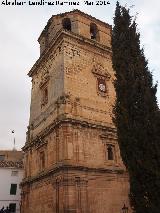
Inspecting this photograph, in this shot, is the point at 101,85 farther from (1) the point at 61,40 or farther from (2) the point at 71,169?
(2) the point at 71,169

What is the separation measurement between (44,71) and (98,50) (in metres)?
4.53

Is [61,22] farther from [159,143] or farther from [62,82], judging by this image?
[159,143]

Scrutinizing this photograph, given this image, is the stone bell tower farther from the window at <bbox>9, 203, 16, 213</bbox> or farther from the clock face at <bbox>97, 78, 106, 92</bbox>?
the window at <bbox>9, 203, 16, 213</bbox>

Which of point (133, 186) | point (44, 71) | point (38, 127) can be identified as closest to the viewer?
point (133, 186)

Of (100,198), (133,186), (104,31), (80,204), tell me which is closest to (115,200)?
(100,198)

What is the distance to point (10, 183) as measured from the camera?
3344 cm

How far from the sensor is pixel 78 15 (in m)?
22.8

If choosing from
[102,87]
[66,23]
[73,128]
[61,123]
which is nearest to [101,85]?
[102,87]

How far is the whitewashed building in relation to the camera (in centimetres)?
3231

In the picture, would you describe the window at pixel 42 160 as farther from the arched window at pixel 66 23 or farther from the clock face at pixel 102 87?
the arched window at pixel 66 23

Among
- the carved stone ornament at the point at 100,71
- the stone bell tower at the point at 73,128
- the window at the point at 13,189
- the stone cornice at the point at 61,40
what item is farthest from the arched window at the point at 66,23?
the window at the point at 13,189

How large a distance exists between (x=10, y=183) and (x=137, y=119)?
82.6 feet

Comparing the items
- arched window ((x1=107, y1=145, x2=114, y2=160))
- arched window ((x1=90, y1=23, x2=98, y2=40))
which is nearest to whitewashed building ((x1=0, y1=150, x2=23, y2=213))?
arched window ((x1=107, y1=145, x2=114, y2=160))

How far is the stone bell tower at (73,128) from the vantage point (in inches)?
662
